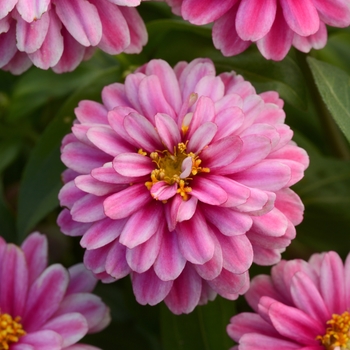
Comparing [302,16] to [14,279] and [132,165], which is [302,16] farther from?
[14,279]

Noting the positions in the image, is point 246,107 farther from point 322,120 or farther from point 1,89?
point 1,89

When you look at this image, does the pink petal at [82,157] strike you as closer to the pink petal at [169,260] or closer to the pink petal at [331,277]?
the pink petal at [169,260]

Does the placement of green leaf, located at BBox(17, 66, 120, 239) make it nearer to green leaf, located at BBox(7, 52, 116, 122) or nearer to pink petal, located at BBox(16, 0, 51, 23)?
green leaf, located at BBox(7, 52, 116, 122)

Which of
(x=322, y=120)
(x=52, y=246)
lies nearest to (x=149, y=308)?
(x=52, y=246)

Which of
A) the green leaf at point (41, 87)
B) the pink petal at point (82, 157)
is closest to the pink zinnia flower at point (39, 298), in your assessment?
the pink petal at point (82, 157)

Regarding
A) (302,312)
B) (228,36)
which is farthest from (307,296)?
(228,36)
